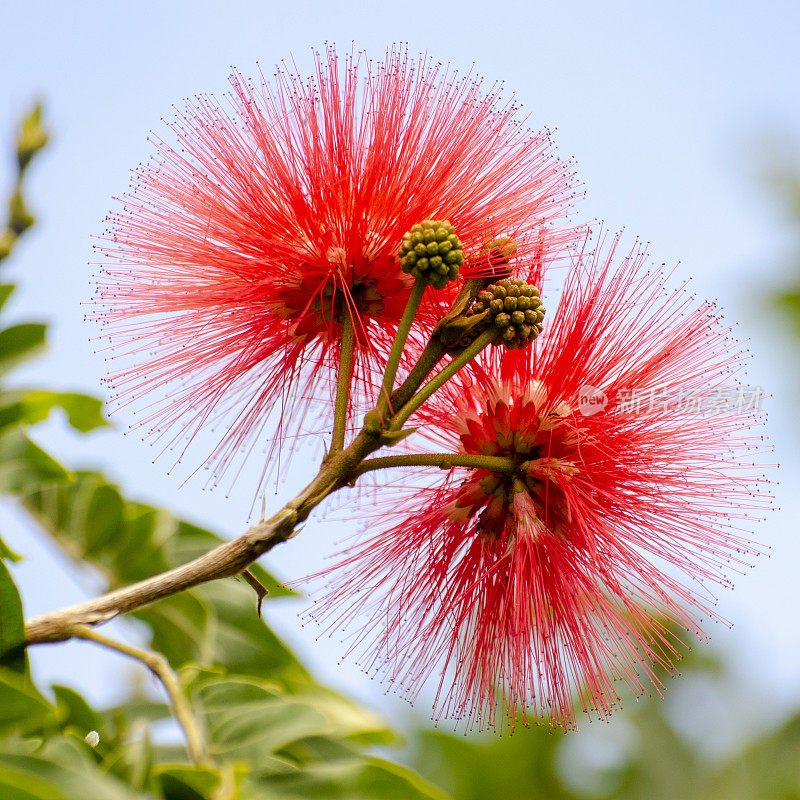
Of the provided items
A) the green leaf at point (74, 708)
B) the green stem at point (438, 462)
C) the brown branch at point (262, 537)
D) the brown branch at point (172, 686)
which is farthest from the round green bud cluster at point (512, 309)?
the green leaf at point (74, 708)

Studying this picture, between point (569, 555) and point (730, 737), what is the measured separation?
5448 mm

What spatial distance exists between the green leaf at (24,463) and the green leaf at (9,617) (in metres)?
0.65

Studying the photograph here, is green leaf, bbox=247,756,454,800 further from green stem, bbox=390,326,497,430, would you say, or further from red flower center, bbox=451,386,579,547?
green stem, bbox=390,326,497,430

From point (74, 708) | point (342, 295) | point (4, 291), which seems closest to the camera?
point (74, 708)

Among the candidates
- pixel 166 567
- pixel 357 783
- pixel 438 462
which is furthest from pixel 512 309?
pixel 166 567

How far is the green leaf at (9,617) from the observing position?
1990 millimetres

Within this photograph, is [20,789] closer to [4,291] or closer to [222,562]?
[222,562]

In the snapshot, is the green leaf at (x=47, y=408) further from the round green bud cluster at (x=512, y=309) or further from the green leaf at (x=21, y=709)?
the round green bud cluster at (x=512, y=309)

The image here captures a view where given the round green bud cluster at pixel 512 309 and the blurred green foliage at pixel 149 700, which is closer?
the blurred green foliage at pixel 149 700

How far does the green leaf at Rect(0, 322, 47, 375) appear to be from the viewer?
9.45 ft

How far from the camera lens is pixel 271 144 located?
226cm

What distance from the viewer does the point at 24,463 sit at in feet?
8.59

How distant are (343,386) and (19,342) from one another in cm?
133

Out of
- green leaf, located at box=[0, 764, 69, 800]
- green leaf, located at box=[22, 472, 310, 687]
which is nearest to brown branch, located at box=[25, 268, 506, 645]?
green leaf, located at box=[22, 472, 310, 687]
